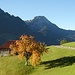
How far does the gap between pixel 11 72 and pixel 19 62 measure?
31.9ft

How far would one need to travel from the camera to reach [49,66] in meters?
81.9

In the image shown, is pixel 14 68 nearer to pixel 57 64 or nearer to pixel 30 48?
pixel 30 48

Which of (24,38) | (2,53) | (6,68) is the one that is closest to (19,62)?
(6,68)

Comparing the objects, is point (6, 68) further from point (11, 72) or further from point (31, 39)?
point (31, 39)

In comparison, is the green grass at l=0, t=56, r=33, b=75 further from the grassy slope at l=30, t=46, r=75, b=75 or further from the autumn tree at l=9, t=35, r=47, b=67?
the grassy slope at l=30, t=46, r=75, b=75

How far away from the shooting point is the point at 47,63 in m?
86.9

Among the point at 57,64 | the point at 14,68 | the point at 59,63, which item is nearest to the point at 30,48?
the point at 14,68

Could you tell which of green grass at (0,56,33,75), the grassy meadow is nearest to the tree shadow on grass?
the grassy meadow

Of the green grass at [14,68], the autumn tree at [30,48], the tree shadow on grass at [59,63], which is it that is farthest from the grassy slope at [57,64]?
the autumn tree at [30,48]

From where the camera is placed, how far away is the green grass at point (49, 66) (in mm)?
72188

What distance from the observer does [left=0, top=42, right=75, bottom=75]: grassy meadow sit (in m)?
72.2

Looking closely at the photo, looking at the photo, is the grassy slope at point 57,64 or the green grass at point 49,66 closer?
the grassy slope at point 57,64

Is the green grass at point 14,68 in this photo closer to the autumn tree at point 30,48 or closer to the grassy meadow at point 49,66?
the grassy meadow at point 49,66

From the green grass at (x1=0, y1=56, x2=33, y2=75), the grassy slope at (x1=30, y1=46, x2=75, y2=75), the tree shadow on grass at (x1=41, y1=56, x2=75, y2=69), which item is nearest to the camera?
the grassy slope at (x1=30, y1=46, x2=75, y2=75)
